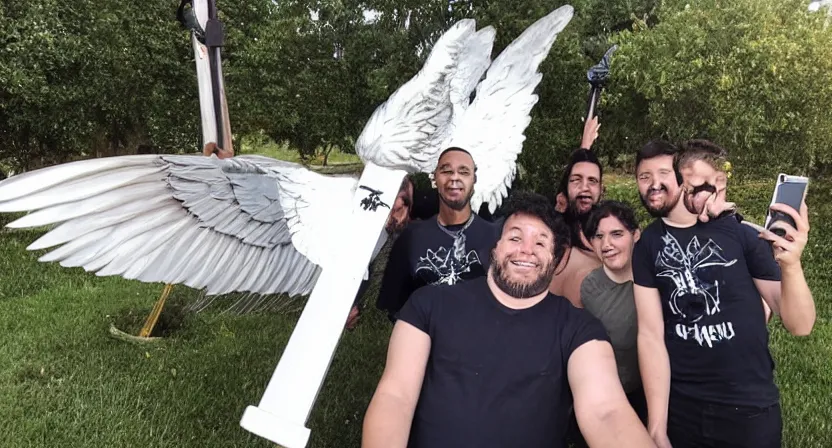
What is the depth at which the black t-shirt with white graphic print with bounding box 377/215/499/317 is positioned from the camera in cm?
222

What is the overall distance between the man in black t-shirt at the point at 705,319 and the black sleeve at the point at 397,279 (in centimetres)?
94

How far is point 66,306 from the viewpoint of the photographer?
17.1ft

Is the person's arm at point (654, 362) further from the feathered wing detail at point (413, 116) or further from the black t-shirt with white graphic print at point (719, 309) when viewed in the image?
the feathered wing detail at point (413, 116)

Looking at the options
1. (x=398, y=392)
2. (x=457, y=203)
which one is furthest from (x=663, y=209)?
(x=398, y=392)

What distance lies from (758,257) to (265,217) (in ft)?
5.65

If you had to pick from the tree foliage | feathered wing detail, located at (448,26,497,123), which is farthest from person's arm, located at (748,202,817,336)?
the tree foliage

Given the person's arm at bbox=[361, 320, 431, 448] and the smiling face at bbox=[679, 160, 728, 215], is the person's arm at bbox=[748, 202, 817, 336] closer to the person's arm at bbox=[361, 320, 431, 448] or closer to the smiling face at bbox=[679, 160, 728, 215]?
the smiling face at bbox=[679, 160, 728, 215]

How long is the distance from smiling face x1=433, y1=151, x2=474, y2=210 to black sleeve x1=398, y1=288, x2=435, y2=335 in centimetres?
65

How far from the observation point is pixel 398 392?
62.2 inches

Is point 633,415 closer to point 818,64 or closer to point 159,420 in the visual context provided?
point 159,420

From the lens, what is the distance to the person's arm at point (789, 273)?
5.00 feet

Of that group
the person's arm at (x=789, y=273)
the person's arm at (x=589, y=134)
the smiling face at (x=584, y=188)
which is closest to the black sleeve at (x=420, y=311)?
the person's arm at (x=789, y=273)

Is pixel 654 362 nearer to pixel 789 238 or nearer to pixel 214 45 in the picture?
pixel 789 238

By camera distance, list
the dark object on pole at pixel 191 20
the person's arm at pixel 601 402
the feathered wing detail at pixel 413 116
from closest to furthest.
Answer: the person's arm at pixel 601 402 < the feathered wing detail at pixel 413 116 < the dark object on pole at pixel 191 20
